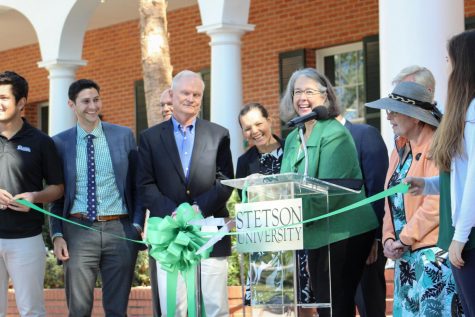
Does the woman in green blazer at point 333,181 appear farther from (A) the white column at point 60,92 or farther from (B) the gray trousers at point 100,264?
(A) the white column at point 60,92

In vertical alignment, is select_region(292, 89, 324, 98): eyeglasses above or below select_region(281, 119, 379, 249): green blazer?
above

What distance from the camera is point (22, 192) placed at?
23.8 ft

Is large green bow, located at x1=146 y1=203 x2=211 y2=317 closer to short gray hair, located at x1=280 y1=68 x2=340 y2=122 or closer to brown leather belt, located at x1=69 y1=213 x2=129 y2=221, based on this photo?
short gray hair, located at x1=280 y1=68 x2=340 y2=122

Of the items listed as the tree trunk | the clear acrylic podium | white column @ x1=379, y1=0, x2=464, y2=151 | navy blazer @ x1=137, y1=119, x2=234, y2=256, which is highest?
the tree trunk

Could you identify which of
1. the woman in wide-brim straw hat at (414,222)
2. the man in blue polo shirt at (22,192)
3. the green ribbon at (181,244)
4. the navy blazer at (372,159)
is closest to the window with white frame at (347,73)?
the navy blazer at (372,159)

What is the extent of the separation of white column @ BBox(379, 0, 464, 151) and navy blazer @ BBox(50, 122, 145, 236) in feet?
10.1

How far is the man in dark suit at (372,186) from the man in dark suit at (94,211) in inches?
64.9

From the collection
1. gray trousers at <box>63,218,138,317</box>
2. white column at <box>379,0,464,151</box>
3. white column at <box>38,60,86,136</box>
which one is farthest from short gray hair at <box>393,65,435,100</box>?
white column at <box>38,60,86,136</box>

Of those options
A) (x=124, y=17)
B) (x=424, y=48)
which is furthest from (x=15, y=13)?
(x=424, y=48)

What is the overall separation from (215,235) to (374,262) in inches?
49.9

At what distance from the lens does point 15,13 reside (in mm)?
17812

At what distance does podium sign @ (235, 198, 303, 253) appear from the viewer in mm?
5332

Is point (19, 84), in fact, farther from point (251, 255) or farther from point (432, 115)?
point (432, 115)

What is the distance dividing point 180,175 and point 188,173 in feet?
0.20
